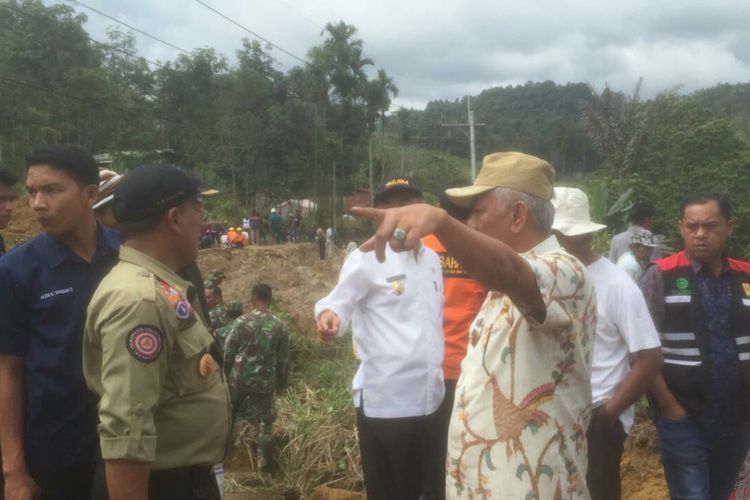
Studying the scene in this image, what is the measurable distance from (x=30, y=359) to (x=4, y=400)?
6.2 inches

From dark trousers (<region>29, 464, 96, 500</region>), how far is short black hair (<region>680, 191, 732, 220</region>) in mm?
3044

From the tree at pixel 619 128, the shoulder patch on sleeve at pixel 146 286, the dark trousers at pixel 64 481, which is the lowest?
the dark trousers at pixel 64 481

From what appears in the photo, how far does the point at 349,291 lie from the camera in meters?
3.84

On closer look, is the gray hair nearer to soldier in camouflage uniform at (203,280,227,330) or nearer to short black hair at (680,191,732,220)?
short black hair at (680,191,732,220)

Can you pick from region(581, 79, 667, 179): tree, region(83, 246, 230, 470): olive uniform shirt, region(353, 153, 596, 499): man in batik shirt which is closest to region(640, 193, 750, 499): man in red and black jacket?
region(353, 153, 596, 499): man in batik shirt

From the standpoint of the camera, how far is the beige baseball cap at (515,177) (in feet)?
7.16

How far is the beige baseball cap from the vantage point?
2.18 meters

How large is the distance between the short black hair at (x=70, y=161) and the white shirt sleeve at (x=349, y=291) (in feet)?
4.21

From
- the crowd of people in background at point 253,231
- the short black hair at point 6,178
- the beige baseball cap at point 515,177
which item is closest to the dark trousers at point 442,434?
the beige baseball cap at point 515,177

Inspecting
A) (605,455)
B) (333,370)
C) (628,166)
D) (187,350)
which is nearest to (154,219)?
(187,350)

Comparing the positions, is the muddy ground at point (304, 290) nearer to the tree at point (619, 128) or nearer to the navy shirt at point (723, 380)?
the navy shirt at point (723, 380)

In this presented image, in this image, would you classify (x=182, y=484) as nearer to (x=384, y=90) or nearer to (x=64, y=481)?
(x=64, y=481)

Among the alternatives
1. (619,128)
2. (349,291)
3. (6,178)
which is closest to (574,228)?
(349,291)

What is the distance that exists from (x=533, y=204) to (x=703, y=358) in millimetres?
2020
